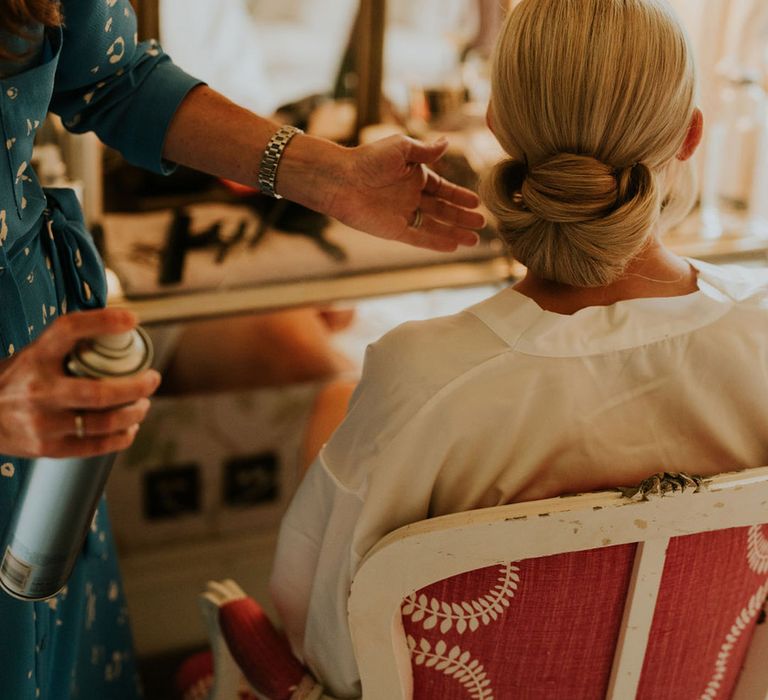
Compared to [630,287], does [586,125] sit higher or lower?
higher

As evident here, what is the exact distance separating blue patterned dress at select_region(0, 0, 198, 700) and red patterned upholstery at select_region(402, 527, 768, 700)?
1.42ft

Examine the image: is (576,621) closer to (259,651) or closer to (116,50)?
(259,651)

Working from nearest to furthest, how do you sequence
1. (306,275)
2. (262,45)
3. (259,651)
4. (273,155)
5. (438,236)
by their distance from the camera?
1. (259,651)
2. (273,155)
3. (438,236)
4. (306,275)
5. (262,45)

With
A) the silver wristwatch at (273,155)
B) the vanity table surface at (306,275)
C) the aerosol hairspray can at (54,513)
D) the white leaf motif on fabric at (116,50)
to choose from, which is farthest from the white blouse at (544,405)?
the vanity table surface at (306,275)

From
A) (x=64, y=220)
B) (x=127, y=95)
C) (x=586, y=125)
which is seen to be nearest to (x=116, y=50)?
(x=127, y=95)

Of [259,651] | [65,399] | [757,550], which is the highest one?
[65,399]

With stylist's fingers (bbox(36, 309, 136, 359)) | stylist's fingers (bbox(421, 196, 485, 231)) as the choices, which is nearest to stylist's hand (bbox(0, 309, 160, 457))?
stylist's fingers (bbox(36, 309, 136, 359))

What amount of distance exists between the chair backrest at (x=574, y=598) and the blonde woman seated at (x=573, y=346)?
0.08 metres

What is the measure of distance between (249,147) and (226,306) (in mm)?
383

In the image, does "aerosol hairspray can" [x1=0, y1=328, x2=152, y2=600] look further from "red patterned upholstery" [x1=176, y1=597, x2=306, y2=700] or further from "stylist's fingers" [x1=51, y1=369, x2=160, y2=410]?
"red patterned upholstery" [x1=176, y1=597, x2=306, y2=700]

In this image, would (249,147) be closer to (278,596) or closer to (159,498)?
(278,596)

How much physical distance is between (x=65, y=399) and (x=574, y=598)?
0.45m

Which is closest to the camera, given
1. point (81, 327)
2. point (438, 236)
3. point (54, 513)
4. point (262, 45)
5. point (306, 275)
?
point (81, 327)

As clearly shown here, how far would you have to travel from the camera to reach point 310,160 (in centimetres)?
112
